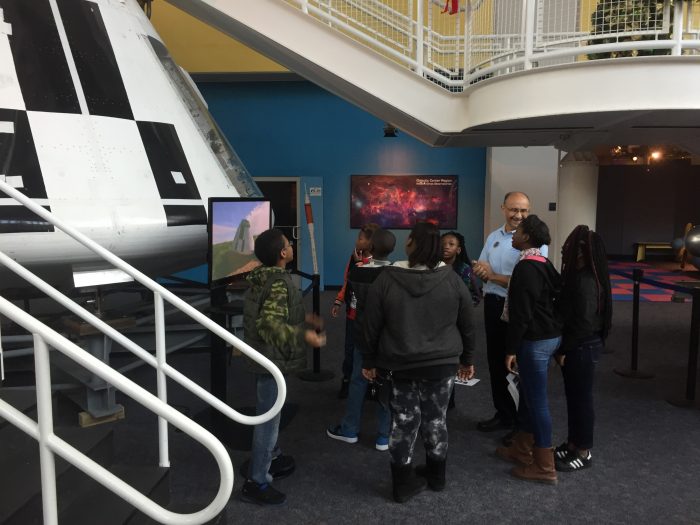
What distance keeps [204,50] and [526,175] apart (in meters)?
5.07

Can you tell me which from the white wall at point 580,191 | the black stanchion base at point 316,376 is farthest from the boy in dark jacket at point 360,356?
the white wall at point 580,191

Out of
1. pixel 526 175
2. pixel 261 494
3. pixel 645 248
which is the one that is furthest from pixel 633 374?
pixel 645 248

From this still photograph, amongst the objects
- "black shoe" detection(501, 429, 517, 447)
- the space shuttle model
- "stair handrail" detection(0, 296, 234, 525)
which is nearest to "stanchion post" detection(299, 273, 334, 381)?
the space shuttle model

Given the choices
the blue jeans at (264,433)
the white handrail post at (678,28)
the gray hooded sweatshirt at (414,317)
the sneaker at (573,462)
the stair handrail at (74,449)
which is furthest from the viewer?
the white handrail post at (678,28)

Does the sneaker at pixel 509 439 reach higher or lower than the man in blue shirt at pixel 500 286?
lower

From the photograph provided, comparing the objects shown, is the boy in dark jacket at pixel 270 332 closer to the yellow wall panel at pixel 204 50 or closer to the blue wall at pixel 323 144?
the yellow wall panel at pixel 204 50

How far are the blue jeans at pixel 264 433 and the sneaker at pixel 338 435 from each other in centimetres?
82

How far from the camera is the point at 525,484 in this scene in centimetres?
298

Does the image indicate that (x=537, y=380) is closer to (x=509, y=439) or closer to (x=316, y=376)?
(x=509, y=439)

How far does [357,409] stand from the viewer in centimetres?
348

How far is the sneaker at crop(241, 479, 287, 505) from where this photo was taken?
9.05 feet

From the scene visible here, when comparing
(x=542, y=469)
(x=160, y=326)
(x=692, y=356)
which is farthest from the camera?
(x=692, y=356)

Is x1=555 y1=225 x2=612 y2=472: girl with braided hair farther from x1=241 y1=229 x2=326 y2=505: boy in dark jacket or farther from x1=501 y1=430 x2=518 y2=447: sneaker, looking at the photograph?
x1=241 y1=229 x2=326 y2=505: boy in dark jacket

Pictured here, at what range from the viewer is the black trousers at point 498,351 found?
3490 mm
